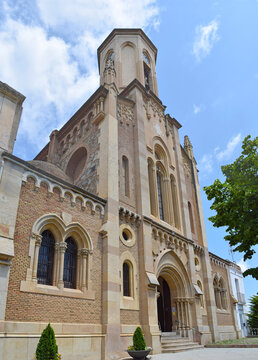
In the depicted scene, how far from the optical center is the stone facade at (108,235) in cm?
1048

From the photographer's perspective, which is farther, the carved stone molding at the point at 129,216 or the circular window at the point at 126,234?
the circular window at the point at 126,234

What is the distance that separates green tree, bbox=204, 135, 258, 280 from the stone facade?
4858 mm

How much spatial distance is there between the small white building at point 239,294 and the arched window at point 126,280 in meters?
17.8

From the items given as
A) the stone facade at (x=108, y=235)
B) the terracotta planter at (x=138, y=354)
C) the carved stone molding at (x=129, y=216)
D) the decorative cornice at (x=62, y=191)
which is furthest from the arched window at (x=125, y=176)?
the terracotta planter at (x=138, y=354)

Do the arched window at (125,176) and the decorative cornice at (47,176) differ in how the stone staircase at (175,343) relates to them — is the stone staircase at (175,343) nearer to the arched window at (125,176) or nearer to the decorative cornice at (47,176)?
the decorative cornice at (47,176)

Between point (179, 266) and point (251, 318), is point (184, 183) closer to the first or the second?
point (179, 266)

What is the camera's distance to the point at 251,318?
113ft

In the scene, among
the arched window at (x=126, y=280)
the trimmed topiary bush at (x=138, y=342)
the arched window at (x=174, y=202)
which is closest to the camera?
the trimmed topiary bush at (x=138, y=342)

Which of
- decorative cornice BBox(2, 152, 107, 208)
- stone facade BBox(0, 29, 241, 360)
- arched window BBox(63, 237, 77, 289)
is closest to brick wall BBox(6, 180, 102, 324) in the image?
stone facade BBox(0, 29, 241, 360)

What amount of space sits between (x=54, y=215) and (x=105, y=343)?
220 inches

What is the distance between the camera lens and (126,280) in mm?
14695

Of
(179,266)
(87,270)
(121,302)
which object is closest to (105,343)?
(121,302)

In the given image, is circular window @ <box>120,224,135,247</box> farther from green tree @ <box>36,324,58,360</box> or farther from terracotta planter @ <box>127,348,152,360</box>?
green tree @ <box>36,324,58,360</box>

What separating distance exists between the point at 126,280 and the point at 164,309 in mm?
5905
